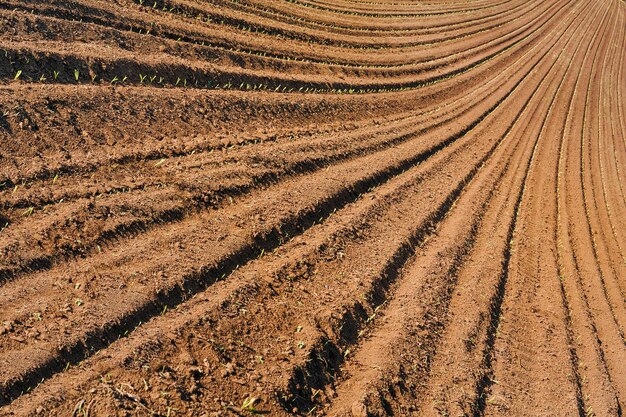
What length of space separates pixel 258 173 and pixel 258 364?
3867 millimetres

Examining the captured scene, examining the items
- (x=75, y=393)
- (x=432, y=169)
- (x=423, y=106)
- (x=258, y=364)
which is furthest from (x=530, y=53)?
(x=75, y=393)

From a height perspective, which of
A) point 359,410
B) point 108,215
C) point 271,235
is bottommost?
point 359,410

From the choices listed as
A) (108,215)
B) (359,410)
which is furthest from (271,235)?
(359,410)

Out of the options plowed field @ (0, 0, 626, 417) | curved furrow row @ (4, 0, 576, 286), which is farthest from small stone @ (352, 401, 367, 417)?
curved furrow row @ (4, 0, 576, 286)

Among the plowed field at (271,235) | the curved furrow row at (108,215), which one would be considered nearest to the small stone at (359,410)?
the plowed field at (271,235)

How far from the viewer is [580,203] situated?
15.2 meters

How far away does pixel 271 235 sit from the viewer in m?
9.08

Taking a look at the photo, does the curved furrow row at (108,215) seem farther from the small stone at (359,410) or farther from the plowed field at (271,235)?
the small stone at (359,410)

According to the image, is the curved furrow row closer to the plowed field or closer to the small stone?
the plowed field

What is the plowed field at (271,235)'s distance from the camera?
268 inches

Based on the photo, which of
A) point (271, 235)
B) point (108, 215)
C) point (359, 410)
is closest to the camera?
point (359, 410)

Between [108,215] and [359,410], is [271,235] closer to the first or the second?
[108,215]

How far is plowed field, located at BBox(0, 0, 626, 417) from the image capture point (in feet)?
22.4

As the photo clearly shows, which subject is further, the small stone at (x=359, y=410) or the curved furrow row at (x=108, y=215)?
the curved furrow row at (x=108, y=215)
